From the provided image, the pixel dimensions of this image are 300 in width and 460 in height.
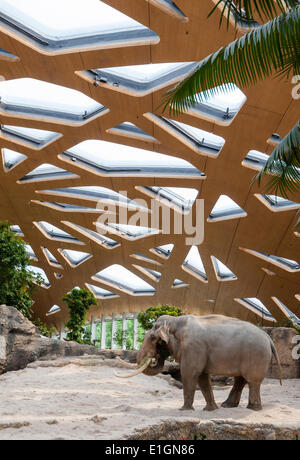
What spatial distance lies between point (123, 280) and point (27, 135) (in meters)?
19.5

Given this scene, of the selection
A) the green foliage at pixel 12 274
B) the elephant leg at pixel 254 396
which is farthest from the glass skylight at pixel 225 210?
the elephant leg at pixel 254 396

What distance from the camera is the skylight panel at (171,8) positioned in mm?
10312

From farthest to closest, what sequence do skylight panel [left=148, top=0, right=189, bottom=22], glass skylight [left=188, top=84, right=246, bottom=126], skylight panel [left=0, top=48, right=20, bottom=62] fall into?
glass skylight [left=188, top=84, right=246, bottom=126]
skylight panel [left=0, top=48, right=20, bottom=62]
skylight panel [left=148, top=0, right=189, bottom=22]

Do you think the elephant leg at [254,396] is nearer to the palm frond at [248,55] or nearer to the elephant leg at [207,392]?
the elephant leg at [207,392]

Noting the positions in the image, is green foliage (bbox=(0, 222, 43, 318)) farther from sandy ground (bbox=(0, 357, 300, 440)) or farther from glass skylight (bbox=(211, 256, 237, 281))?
glass skylight (bbox=(211, 256, 237, 281))

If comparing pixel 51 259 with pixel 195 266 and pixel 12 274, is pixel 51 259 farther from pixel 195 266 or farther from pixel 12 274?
pixel 12 274

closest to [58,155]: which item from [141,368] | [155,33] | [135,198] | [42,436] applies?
[135,198]

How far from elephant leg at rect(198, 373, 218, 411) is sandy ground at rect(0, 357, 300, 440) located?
257 millimetres

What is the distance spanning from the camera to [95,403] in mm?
8273

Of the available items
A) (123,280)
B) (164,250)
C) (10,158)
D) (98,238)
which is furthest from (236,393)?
(123,280)

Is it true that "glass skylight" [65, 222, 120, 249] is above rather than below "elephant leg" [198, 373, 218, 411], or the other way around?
above

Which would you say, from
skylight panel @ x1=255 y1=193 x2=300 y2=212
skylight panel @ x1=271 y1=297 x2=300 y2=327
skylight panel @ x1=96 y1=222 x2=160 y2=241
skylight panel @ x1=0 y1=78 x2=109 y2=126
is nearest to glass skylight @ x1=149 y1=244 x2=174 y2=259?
skylight panel @ x1=96 y1=222 x2=160 y2=241

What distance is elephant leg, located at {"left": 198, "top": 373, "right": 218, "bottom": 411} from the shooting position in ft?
24.6

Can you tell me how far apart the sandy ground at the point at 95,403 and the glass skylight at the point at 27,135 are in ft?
29.5
